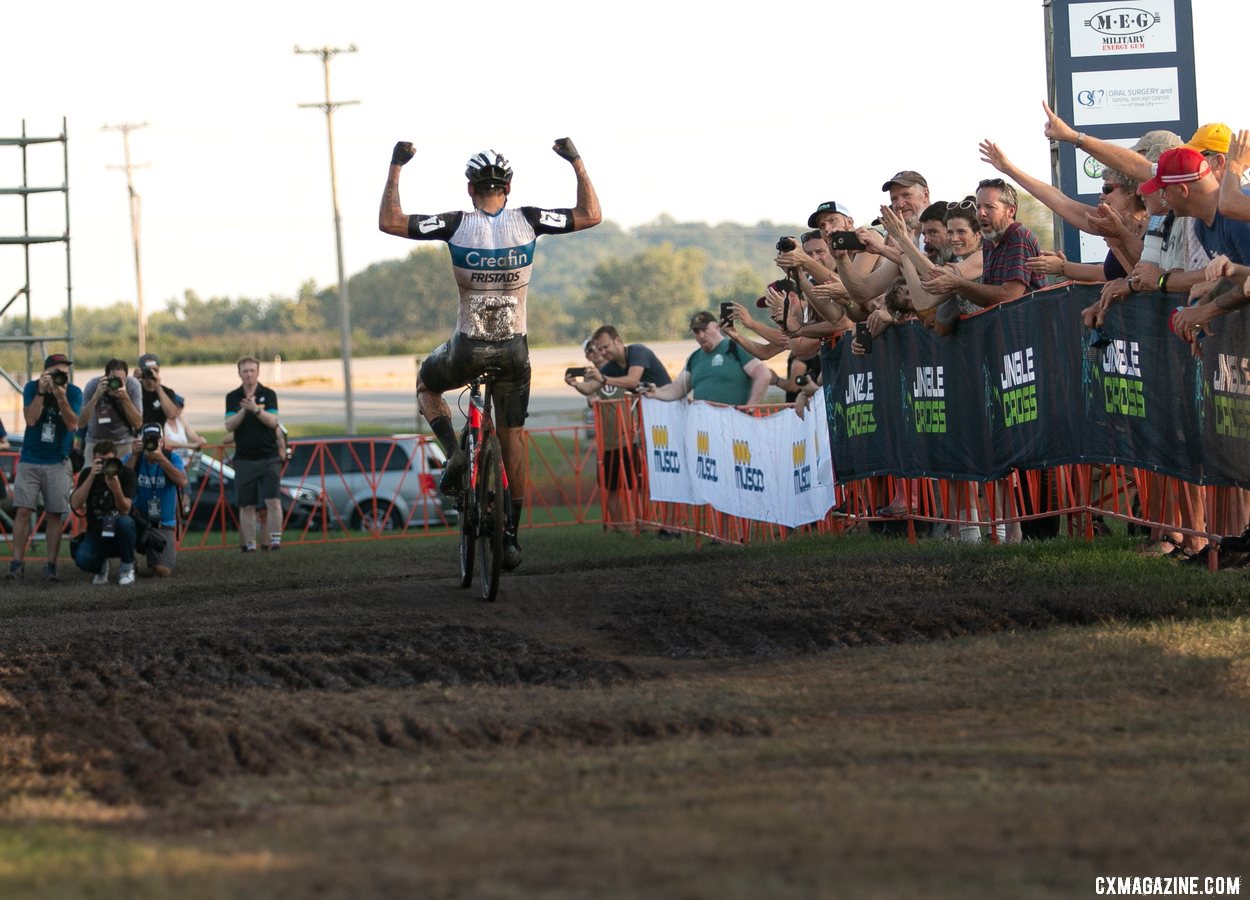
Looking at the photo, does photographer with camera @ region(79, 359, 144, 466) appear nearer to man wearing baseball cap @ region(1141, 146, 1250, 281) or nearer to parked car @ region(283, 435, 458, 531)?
parked car @ region(283, 435, 458, 531)

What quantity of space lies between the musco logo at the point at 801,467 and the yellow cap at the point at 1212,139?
5.11 meters

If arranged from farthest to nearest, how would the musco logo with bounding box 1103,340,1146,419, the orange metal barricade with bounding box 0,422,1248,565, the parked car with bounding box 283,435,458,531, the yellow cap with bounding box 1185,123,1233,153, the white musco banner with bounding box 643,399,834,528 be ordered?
1. the parked car with bounding box 283,435,458,531
2. the white musco banner with bounding box 643,399,834,528
3. the orange metal barricade with bounding box 0,422,1248,565
4. the musco logo with bounding box 1103,340,1146,419
5. the yellow cap with bounding box 1185,123,1233,153

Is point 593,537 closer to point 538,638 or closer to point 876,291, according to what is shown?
point 876,291

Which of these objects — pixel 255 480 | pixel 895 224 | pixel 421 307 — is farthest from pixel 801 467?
pixel 421 307

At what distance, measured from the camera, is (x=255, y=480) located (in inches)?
733

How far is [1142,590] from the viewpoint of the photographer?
8.77 meters

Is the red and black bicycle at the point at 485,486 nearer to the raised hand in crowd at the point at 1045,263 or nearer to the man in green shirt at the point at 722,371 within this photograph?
the raised hand in crowd at the point at 1045,263

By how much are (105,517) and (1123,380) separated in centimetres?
953

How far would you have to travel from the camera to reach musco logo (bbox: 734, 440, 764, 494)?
47.9ft

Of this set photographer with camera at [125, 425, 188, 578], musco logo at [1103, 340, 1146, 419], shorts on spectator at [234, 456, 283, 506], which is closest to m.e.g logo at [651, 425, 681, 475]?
shorts on spectator at [234, 456, 283, 506]

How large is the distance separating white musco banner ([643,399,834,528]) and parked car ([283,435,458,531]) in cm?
723

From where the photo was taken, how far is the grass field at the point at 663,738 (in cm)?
424

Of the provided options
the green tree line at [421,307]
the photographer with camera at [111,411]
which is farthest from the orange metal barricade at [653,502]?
the green tree line at [421,307]

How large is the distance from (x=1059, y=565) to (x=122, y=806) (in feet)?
20.4
